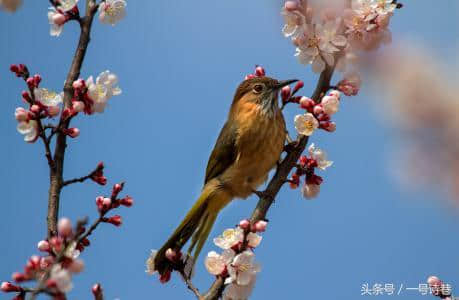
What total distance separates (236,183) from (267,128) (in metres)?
0.54

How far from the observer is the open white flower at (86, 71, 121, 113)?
11.1 feet

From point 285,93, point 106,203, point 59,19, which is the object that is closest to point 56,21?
point 59,19

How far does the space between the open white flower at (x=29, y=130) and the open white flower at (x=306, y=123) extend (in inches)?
59.4

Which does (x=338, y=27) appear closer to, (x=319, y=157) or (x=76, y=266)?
(x=319, y=157)

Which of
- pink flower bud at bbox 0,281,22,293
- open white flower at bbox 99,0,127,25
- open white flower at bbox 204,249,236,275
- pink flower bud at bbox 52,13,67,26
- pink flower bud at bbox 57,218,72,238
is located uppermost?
open white flower at bbox 99,0,127,25

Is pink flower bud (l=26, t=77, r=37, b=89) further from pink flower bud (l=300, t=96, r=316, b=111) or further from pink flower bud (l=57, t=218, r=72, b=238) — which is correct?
pink flower bud (l=300, t=96, r=316, b=111)

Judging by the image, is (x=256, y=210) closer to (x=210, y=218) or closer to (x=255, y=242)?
(x=255, y=242)

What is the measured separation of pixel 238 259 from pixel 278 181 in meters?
0.71

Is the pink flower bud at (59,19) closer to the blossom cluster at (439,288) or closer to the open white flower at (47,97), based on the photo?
the open white flower at (47,97)

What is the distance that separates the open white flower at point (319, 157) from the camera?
3592 mm

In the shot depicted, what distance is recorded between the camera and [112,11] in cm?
375

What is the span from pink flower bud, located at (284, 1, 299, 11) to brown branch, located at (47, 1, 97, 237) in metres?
1.16

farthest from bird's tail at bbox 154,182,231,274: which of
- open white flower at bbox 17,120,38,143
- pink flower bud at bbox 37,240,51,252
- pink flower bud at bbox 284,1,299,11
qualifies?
pink flower bud at bbox 284,1,299,11

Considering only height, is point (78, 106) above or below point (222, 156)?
below
